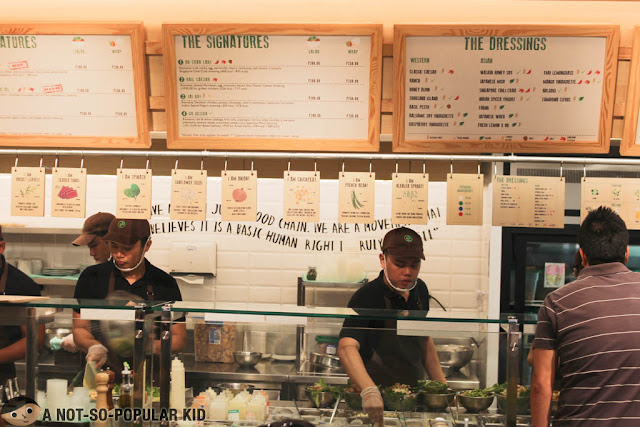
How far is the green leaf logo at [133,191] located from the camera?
128 inches

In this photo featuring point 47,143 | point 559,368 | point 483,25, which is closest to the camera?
point 559,368

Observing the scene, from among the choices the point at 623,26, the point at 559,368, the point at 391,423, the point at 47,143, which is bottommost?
the point at 391,423

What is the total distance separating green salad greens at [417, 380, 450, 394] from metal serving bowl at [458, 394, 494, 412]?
8 cm

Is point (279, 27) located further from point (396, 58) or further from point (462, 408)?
point (462, 408)

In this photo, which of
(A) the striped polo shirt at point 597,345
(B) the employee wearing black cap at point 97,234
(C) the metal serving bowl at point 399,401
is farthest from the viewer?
(B) the employee wearing black cap at point 97,234

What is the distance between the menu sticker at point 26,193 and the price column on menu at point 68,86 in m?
0.23

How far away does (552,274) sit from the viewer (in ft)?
16.6

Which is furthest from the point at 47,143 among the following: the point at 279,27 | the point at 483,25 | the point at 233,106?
the point at 483,25

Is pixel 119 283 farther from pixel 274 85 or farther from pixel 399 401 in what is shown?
pixel 399 401

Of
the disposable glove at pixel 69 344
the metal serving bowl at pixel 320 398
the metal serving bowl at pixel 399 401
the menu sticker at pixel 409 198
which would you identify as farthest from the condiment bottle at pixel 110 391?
the menu sticker at pixel 409 198

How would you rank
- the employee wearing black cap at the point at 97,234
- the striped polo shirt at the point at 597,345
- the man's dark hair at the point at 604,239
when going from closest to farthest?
the striped polo shirt at the point at 597,345 → the man's dark hair at the point at 604,239 → the employee wearing black cap at the point at 97,234

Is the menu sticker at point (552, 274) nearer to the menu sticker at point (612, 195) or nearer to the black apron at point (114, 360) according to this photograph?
the menu sticker at point (612, 195)

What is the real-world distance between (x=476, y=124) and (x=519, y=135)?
22 cm

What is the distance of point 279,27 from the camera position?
3037mm
